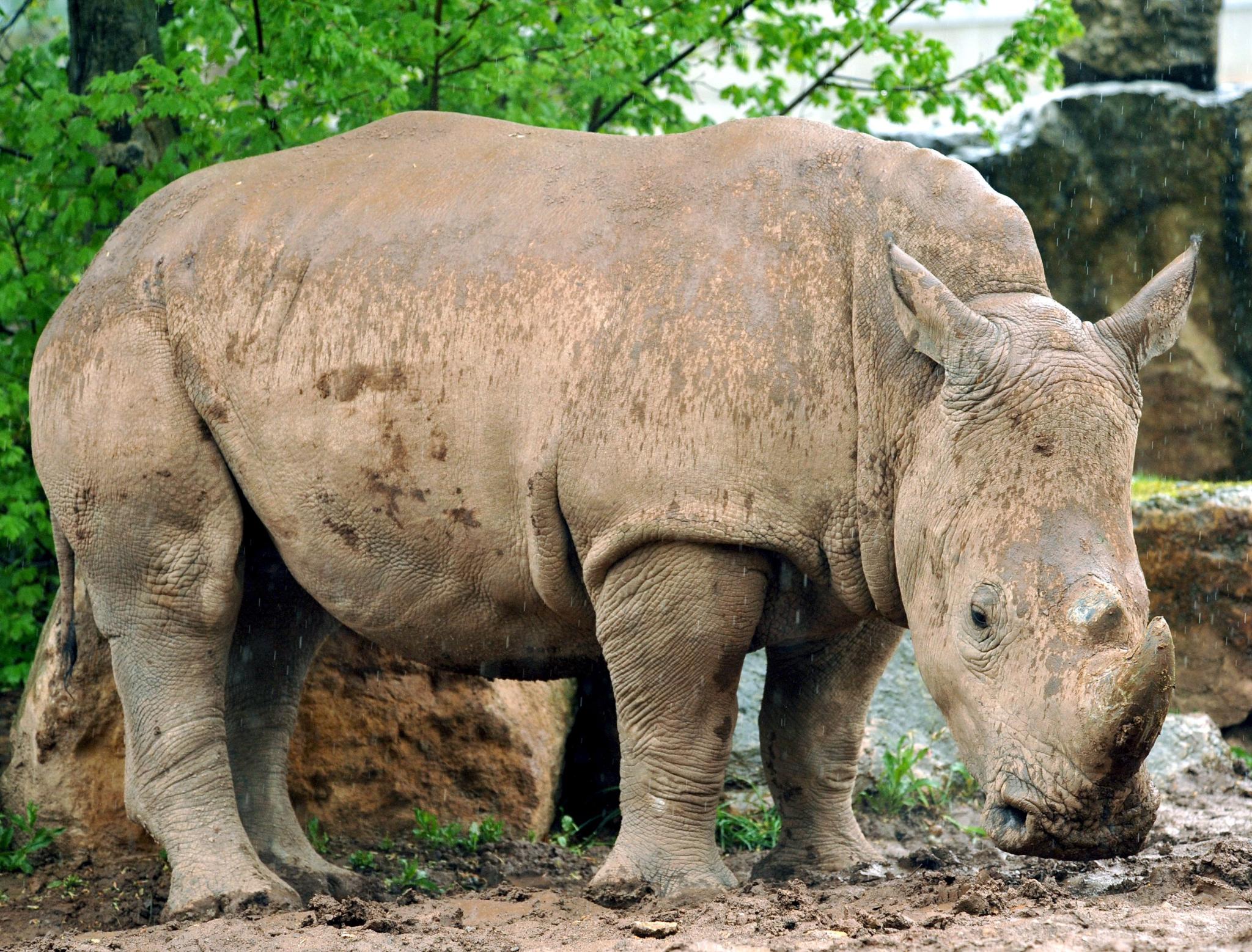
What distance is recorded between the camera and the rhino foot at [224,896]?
5285 millimetres

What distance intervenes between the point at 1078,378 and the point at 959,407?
13.3 inches

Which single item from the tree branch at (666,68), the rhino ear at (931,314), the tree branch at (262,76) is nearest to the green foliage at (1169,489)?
the tree branch at (666,68)

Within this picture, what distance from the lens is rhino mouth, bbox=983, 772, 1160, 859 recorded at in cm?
404

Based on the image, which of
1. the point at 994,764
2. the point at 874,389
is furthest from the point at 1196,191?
the point at 994,764

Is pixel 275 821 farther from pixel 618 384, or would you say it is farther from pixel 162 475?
pixel 618 384

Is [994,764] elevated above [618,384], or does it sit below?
below

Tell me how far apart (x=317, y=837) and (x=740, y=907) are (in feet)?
8.39

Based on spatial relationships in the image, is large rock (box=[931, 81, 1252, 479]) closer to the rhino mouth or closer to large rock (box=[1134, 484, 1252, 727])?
large rock (box=[1134, 484, 1252, 727])

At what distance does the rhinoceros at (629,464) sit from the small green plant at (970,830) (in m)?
1.06

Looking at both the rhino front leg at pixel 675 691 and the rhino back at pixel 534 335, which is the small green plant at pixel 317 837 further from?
the rhino front leg at pixel 675 691

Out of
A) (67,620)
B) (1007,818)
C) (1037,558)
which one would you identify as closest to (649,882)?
(1007,818)

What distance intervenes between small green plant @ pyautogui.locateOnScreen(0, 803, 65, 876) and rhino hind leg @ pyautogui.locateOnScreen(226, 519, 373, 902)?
0.83 m

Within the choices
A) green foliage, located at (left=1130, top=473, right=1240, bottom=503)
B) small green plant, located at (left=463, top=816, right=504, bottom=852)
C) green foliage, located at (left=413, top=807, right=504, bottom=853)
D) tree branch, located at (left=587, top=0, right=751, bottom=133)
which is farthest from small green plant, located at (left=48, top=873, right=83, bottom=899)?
green foliage, located at (left=1130, top=473, right=1240, bottom=503)

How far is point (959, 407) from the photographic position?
4.54 metres
